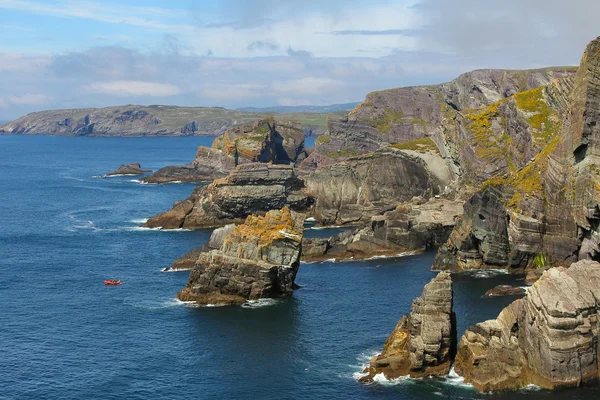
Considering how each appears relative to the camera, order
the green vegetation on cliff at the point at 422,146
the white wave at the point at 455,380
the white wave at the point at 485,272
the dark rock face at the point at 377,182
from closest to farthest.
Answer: the white wave at the point at 455,380
the white wave at the point at 485,272
the dark rock face at the point at 377,182
the green vegetation on cliff at the point at 422,146

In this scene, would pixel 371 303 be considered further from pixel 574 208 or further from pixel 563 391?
pixel 563 391

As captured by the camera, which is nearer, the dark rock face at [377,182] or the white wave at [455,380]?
the white wave at [455,380]

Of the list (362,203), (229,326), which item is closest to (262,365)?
(229,326)

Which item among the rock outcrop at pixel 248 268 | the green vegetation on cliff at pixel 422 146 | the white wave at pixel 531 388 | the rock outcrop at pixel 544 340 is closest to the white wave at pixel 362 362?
the rock outcrop at pixel 544 340

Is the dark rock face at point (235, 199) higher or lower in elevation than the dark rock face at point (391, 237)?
higher

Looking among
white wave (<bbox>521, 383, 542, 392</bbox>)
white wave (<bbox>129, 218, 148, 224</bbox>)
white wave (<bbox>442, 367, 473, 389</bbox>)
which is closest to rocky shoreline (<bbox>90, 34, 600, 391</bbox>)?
white wave (<bbox>521, 383, 542, 392</bbox>)

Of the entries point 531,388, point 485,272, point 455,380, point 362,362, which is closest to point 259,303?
point 362,362

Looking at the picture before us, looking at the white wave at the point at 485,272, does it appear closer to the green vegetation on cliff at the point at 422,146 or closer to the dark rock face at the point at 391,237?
the dark rock face at the point at 391,237
